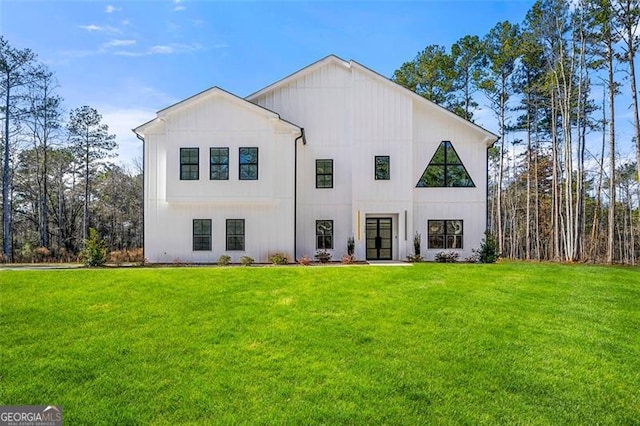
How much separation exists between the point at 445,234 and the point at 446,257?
124 centimetres

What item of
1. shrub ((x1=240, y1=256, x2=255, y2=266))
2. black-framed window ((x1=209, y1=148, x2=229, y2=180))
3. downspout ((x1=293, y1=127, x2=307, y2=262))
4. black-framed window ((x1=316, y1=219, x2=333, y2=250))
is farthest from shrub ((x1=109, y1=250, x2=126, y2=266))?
black-framed window ((x1=316, y1=219, x2=333, y2=250))

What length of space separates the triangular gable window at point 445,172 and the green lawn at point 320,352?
806 centimetres

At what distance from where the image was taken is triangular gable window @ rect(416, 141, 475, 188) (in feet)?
57.3

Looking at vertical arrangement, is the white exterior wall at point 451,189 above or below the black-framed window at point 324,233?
above

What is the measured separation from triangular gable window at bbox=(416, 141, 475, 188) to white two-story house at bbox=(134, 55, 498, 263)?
0.15 ft

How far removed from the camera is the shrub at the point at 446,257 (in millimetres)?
16500

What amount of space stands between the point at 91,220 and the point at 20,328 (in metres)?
25.4

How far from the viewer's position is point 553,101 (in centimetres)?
2316

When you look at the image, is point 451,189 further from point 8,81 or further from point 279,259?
point 8,81

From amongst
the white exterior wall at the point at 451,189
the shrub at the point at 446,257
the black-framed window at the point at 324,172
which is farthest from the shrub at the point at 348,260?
the shrub at the point at 446,257

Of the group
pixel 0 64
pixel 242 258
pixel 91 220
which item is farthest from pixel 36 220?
pixel 242 258

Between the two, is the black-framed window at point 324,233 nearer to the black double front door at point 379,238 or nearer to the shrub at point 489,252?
the black double front door at point 379,238

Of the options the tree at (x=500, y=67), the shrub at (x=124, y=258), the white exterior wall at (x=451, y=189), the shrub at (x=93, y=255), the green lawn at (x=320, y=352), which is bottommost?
the green lawn at (x=320, y=352)

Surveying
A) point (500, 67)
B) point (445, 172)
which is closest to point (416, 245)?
point (445, 172)
